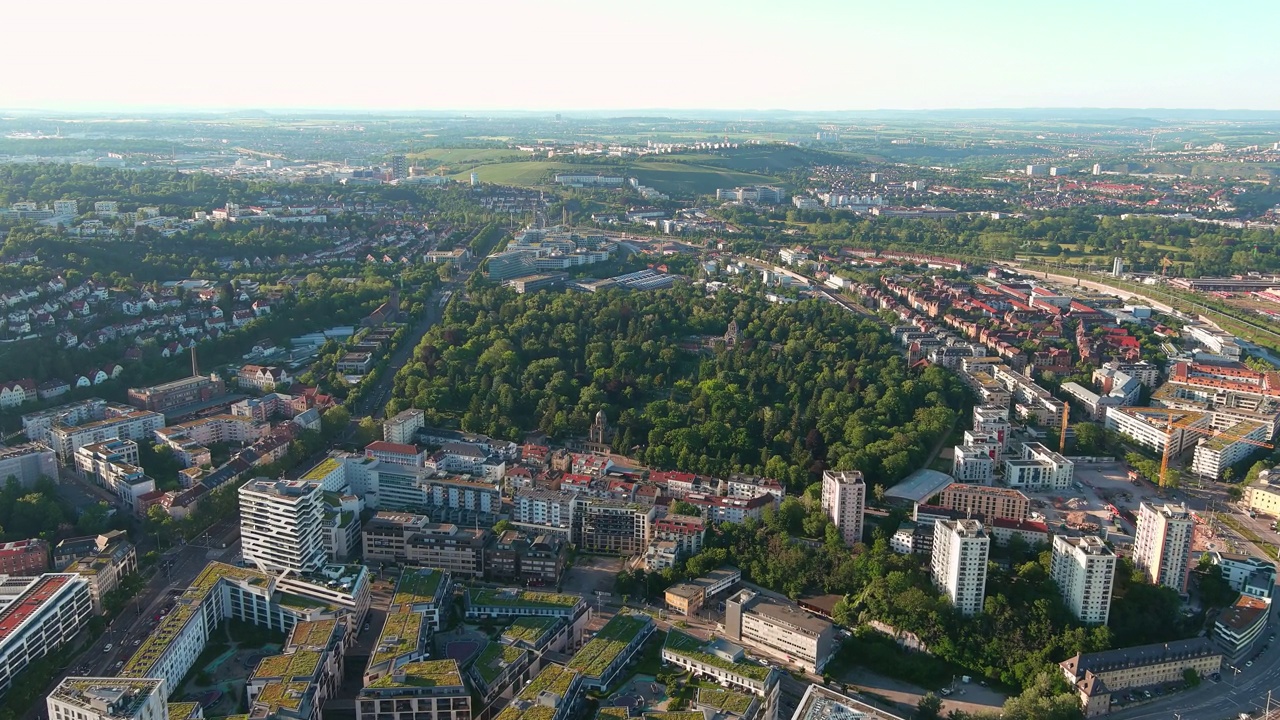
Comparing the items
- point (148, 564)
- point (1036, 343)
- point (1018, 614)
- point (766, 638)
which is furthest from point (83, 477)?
point (1036, 343)

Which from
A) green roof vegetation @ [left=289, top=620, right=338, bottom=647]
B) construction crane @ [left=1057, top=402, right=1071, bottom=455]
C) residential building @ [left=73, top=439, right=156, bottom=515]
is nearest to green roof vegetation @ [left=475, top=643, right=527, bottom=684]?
green roof vegetation @ [left=289, top=620, right=338, bottom=647]

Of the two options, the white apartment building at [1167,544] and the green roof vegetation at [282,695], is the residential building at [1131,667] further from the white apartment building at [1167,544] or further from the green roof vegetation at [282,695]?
the green roof vegetation at [282,695]

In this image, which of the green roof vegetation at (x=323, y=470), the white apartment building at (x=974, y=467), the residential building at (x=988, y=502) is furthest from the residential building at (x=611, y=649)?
the white apartment building at (x=974, y=467)

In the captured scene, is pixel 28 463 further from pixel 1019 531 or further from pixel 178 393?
A: pixel 1019 531

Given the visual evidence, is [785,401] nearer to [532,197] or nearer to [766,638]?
[766,638]

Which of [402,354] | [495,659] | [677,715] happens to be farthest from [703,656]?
Result: [402,354]

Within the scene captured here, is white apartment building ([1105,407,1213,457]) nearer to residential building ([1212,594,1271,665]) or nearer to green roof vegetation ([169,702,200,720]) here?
residential building ([1212,594,1271,665])
